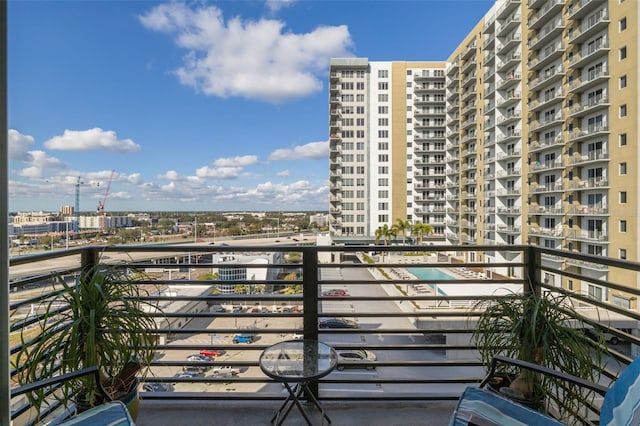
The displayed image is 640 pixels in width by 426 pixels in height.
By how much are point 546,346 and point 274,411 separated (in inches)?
64.7

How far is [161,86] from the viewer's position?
11336 mm

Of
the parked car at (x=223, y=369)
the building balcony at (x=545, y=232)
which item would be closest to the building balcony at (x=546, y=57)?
the building balcony at (x=545, y=232)

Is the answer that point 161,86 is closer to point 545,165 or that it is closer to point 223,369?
point 223,369

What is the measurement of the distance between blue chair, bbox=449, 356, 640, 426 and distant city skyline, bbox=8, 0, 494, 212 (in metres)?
2.11

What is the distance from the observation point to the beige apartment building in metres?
14.6

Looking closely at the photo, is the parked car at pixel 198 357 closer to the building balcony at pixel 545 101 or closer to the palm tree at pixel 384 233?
the building balcony at pixel 545 101

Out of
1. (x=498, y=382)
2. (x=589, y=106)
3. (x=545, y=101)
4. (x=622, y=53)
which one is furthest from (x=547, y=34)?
(x=498, y=382)

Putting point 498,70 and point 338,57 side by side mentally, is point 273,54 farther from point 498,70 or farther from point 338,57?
point 338,57

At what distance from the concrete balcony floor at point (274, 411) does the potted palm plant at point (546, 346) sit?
22.7 inches

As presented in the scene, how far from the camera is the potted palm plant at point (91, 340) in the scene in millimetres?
1470

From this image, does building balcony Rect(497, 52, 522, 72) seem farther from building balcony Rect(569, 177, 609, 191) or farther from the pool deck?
the pool deck

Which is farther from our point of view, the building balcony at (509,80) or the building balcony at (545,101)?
the building balcony at (509,80)

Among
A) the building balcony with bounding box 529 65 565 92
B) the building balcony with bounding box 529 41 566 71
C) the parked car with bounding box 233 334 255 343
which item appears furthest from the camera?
the building balcony with bounding box 529 65 565 92

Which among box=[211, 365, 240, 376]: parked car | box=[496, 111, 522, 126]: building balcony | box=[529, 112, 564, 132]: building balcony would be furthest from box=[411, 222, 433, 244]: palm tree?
box=[211, 365, 240, 376]: parked car
